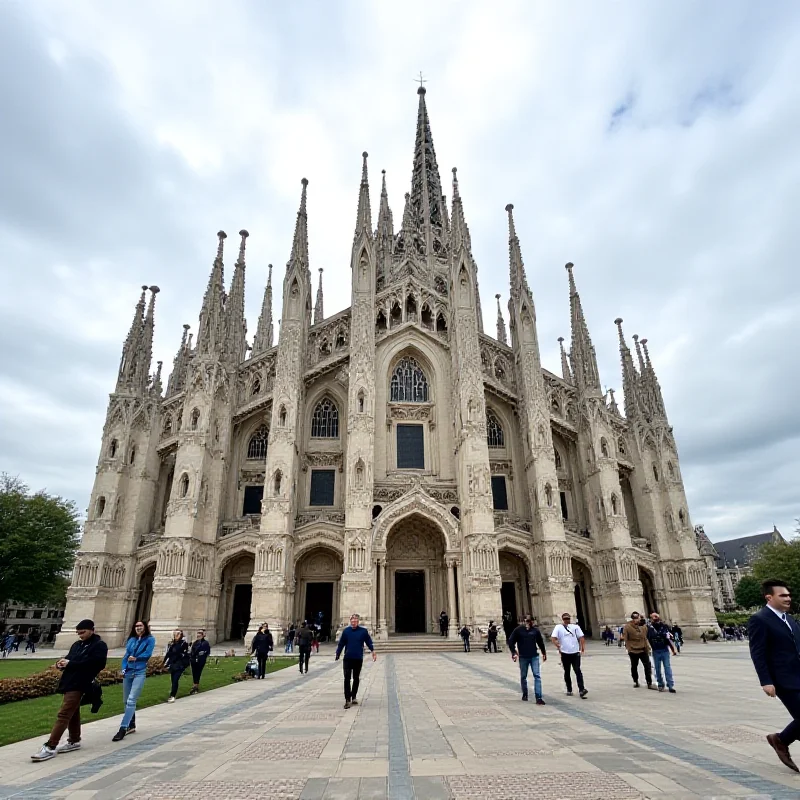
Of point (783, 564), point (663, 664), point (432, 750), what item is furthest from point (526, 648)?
point (783, 564)

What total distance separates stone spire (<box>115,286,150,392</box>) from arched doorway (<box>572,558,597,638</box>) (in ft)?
100

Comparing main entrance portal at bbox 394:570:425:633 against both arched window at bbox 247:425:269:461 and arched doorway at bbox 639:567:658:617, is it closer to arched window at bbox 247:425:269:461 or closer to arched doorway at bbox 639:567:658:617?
arched window at bbox 247:425:269:461

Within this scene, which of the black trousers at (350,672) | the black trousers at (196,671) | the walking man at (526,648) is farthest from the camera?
the black trousers at (196,671)

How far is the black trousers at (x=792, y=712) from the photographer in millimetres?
4883

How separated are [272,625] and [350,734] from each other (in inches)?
835

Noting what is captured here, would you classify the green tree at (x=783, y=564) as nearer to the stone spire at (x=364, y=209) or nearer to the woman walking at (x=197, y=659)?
the stone spire at (x=364, y=209)

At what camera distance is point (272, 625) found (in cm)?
2659

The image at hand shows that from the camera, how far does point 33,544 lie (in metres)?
31.3

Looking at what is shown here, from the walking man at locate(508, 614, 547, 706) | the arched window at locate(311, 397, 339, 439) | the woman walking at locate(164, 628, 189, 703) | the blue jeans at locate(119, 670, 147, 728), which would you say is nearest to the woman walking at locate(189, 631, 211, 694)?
the woman walking at locate(164, 628, 189, 703)

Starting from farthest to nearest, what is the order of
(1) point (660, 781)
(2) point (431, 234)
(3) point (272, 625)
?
(2) point (431, 234), (3) point (272, 625), (1) point (660, 781)

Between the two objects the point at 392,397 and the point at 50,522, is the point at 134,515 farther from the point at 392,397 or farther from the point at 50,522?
the point at 392,397

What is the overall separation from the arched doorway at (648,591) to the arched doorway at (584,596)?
3.58 meters

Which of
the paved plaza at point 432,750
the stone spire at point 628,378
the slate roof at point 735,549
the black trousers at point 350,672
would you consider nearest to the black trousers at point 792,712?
the paved plaza at point 432,750

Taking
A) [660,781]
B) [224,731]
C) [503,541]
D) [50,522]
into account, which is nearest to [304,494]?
[503,541]
